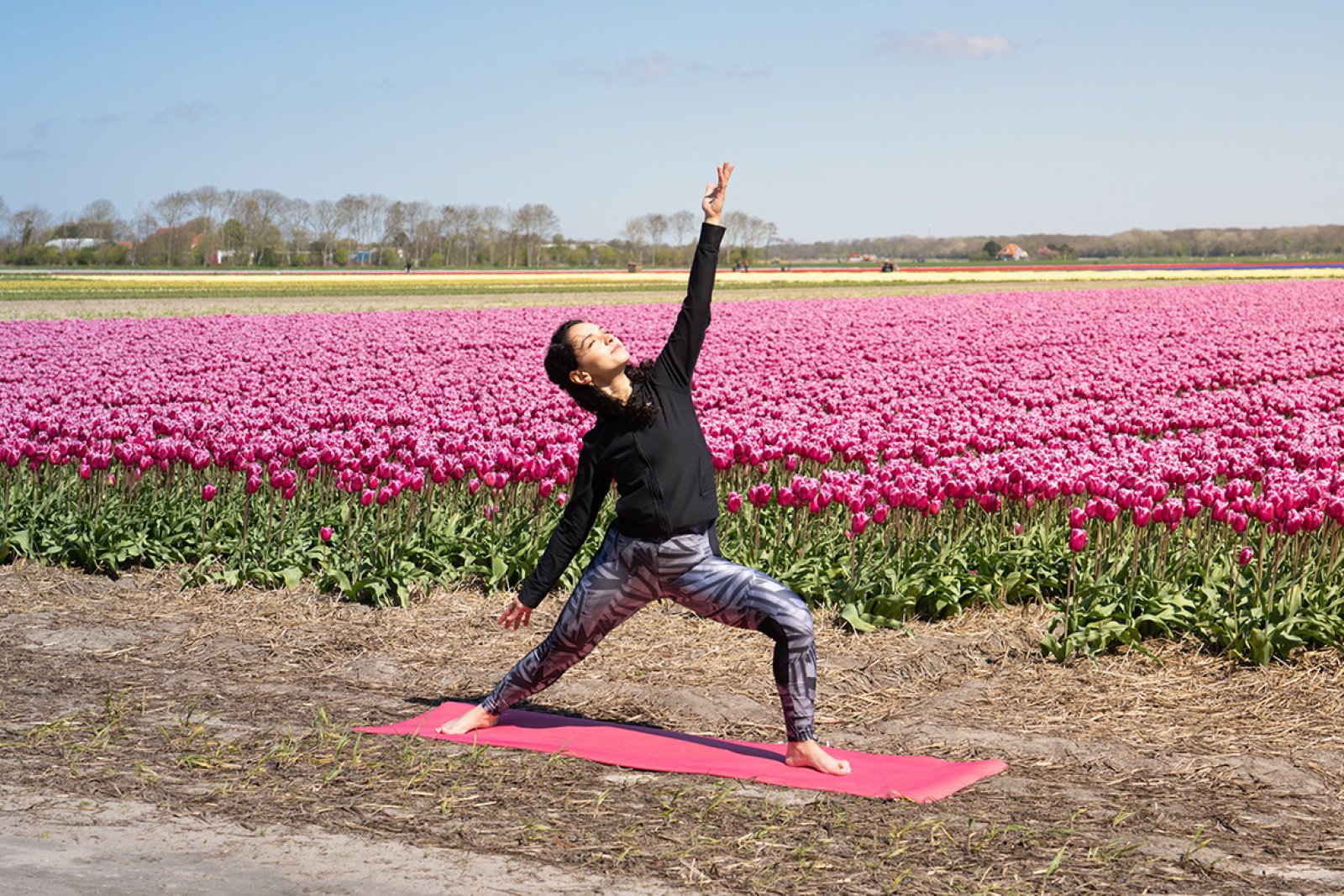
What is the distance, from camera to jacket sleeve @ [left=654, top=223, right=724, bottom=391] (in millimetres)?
5293

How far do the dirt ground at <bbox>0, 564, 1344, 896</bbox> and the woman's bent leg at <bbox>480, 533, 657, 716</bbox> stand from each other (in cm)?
36

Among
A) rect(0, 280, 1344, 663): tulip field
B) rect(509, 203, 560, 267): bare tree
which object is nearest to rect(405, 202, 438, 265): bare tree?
rect(509, 203, 560, 267): bare tree

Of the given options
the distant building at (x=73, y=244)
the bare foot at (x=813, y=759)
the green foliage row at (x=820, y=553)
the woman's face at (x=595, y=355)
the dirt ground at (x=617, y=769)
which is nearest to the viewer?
the dirt ground at (x=617, y=769)

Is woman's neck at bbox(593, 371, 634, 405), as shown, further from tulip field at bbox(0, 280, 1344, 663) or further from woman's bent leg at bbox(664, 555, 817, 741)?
tulip field at bbox(0, 280, 1344, 663)

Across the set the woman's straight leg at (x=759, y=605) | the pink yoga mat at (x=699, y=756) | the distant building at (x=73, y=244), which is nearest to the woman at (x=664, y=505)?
the woman's straight leg at (x=759, y=605)

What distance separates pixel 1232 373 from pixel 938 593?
13927mm

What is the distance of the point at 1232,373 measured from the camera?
797 inches

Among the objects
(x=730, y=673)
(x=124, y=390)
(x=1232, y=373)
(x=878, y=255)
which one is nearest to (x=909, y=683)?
(x=730, y=673)

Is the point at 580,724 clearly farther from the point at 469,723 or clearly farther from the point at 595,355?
the point at 595,355

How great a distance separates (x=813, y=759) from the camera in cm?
527

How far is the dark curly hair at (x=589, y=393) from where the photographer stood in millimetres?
5168

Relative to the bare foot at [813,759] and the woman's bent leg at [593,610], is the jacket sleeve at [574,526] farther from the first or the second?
the bare foot at [813,759]

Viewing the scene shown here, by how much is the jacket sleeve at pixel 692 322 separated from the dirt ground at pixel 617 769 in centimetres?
146

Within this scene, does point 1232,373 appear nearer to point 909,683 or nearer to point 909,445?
Answer: point 909,445
